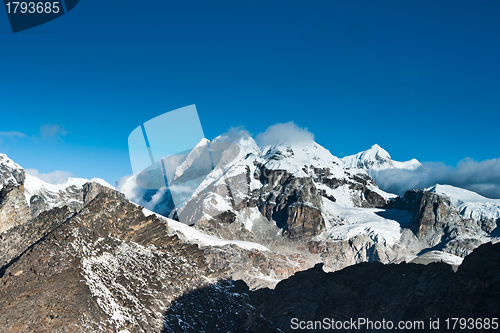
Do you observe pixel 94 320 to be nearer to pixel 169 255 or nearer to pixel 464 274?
pixel 169 255

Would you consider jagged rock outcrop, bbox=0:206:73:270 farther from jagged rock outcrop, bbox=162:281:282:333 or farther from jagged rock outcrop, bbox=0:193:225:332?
jagged rock outcrop, bbox=162:281:282:333

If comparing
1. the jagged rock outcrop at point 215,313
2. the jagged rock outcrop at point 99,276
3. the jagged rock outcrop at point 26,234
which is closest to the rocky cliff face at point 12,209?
the jagged rock outcrop at point 26,234

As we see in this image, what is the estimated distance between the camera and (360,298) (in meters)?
73.3

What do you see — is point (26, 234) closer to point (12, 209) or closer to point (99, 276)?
point (12, 209)

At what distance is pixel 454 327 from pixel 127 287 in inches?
1925

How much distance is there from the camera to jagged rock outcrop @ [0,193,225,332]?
4588 centimetres

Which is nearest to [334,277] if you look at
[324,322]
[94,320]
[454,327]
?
[324,322]

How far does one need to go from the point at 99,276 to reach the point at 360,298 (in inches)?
1859

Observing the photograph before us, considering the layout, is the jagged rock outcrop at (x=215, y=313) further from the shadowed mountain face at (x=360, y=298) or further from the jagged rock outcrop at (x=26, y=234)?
the jagged rock outcrop at (x=26, y=234)

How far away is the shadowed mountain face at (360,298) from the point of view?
55.4 m

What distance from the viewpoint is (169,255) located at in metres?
80.8

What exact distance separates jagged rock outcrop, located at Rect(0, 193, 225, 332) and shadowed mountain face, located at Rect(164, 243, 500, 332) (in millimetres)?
5614

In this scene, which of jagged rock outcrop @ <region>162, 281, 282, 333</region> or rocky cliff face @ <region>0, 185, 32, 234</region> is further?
rocky cliff face @ <region>0, 185, 32, 234</region>

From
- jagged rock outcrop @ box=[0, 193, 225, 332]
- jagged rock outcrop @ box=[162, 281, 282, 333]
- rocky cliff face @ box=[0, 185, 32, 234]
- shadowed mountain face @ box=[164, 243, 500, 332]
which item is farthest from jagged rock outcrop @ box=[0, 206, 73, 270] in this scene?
shadowed mountain face @ box=[164, 243, 500, 332]
